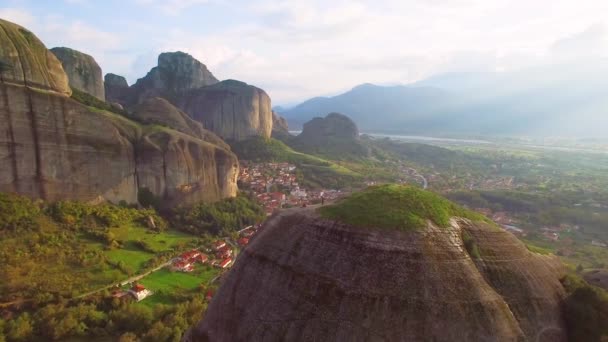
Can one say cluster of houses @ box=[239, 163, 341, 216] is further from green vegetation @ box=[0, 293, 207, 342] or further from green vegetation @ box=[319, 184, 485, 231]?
green vegetation @ box=[319, 184, 485, 231]

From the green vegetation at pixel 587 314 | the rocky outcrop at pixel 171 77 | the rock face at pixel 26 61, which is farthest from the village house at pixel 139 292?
the rocky outcrop at pixel 171 77

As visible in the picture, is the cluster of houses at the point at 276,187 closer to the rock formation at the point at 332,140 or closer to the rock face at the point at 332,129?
the rock formation at the point at 332,140

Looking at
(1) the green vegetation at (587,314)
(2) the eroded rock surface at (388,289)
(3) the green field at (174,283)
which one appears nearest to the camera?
(2) the eroded rock surface at (388,289)

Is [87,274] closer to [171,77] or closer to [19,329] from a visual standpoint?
[19,329]

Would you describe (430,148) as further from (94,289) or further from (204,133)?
(94,289)

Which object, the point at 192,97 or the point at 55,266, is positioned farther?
the point at 192,97

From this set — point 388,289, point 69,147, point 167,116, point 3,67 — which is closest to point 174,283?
point 69,147

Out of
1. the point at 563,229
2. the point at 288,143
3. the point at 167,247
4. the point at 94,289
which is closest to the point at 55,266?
the point at 94,289
